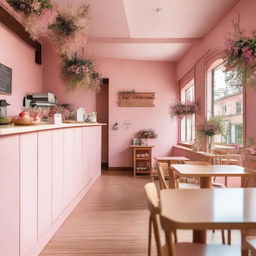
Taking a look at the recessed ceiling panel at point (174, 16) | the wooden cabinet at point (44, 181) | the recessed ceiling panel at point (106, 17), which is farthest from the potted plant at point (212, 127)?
the wooden cabinet at point (44, 181)

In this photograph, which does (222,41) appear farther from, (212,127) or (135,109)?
(135,109)

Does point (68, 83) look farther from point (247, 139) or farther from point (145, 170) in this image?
point (145, 170)

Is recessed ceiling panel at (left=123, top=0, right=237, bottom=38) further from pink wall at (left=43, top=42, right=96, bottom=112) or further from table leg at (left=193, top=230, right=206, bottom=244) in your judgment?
table leg at (left=193, top=230, right=206, bottom=244)

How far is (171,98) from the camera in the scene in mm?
8102

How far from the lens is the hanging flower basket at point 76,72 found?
4750mm

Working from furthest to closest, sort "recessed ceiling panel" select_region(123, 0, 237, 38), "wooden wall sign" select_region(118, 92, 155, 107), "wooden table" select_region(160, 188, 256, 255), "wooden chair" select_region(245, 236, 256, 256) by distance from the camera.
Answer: "wooden wall sign" select_region(118, 92, 155, 107)
"recessed ceiling panel" select_region(123, 0, 237, 38)
"wooden chair" select_region(245, 236, 256, 256)
"wooden table" select_region(160, 188, 256, 255)

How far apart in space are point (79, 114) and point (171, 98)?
11.6 ft

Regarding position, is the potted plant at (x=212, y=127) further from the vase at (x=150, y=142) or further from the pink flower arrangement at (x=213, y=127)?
the vase at (x=150, y=142)

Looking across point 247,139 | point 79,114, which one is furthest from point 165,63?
point 247,139

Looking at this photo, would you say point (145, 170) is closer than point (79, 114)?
No

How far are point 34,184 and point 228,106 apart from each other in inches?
149

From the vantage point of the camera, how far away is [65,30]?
357 centimetres

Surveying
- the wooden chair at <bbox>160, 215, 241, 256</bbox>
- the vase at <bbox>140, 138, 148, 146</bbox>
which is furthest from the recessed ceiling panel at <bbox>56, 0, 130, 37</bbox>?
the wooden chair at <bbox>160, 215, 241, 256</bbox>

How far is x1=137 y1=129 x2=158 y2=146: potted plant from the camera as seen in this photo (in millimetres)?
7936
